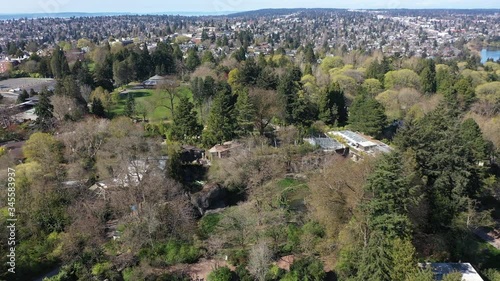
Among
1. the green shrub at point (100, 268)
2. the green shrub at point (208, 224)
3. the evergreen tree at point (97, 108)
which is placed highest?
the evergreen tree at point (97, 108)

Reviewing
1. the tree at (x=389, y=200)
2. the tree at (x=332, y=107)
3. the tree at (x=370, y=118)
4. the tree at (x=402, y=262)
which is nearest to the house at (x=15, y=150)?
the tree at (x=389, y=200)

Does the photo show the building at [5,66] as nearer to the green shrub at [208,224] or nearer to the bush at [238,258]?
the green shrub at [208,224]

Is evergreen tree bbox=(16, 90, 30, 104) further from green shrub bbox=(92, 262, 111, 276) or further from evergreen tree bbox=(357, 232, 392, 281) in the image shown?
evergreen tree bbox=(357, 232, 392, 281)

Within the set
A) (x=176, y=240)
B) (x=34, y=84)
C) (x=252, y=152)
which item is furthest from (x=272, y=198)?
(x=34, y=84)

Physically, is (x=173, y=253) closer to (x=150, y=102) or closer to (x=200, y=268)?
(x=200, y=268)

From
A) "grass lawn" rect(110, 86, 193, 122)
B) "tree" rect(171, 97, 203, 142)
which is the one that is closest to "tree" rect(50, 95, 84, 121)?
"grass lawn" rect(110, 86, 193, 122)

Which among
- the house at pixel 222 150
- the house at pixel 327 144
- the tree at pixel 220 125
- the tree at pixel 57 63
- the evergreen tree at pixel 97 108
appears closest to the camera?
the house at pixel 222 150
